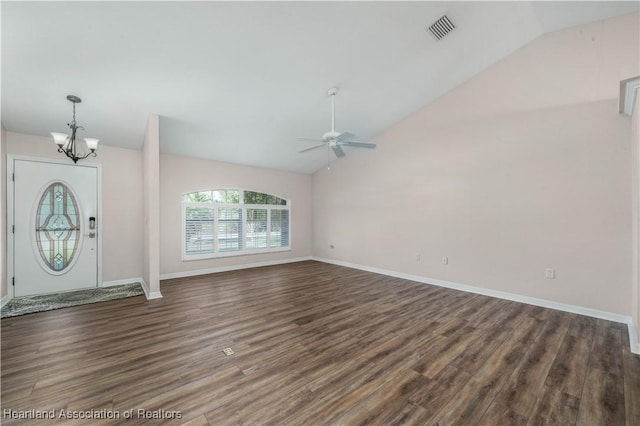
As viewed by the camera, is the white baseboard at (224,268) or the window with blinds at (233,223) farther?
the window with blinds at (233,223)

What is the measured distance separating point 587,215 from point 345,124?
4.15m

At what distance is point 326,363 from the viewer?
235 centimetres

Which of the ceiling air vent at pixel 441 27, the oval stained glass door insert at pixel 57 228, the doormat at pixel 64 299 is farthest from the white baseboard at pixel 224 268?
the ceiling air vent at pixel 441 27

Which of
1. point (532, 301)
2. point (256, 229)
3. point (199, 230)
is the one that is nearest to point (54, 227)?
point (199, 230)

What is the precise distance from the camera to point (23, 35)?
2531 mm

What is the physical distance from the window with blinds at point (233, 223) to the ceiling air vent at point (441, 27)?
5161mm

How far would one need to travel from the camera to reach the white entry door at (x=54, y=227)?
169 inches

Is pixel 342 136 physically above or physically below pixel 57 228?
above

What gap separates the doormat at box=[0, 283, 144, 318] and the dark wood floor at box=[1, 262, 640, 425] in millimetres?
323

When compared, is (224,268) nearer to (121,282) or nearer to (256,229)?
(256,229)

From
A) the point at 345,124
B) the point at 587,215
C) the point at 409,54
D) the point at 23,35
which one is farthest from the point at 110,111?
the point at 587,215

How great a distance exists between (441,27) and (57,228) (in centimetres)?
694

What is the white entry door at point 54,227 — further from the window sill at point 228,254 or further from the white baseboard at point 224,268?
the window sill at point 228,254

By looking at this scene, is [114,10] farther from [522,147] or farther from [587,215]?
[587,215]
